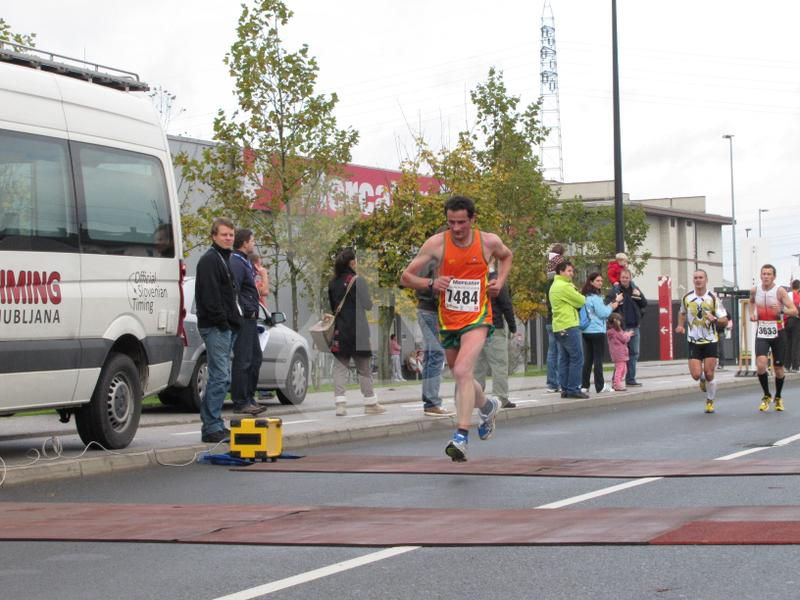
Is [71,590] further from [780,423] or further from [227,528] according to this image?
[780,423]

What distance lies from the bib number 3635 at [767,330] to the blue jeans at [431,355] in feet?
14.6

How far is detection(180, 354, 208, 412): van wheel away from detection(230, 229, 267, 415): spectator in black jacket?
4.91 feet

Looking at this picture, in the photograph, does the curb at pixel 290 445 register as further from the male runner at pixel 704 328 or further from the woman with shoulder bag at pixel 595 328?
the male runner at pixel 704 328

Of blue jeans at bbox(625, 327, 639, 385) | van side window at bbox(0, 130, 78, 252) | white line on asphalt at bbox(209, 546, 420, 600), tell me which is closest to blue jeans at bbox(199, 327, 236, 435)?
van side window at bbox(0, 130, 78, 252)

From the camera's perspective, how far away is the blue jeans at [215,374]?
1224cm

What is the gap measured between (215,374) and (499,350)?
5.05 metres

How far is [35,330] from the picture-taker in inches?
414

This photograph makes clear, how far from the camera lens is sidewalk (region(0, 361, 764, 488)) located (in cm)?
1085

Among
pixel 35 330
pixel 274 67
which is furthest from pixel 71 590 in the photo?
pixel 274 67

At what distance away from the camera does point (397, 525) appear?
24.8 ft

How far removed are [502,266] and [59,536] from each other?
5110mm

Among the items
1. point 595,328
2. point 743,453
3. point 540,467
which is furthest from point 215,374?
point 595,328

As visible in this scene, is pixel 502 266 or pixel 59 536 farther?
pixel 502 266

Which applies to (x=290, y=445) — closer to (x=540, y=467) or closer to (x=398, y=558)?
(x=540, y=467)
